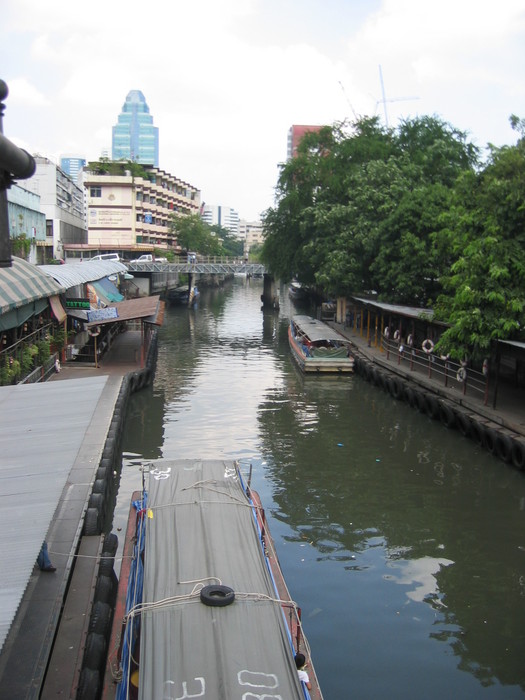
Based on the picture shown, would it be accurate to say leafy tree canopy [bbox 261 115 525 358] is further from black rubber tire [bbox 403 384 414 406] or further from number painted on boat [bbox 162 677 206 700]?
number painted on boat [bbox 162 677 206 700]

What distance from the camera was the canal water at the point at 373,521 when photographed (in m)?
8.65

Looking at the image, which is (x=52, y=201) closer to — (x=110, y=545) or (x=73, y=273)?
(x=73, y=273)

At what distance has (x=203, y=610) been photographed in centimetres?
613

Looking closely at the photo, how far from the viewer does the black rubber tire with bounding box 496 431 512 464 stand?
1617 centimetres

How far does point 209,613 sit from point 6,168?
15.7ft

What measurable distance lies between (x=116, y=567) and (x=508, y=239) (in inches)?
561

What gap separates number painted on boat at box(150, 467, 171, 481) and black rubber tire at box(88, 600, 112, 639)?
7.25ft

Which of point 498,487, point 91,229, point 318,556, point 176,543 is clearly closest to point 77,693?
point 176,543

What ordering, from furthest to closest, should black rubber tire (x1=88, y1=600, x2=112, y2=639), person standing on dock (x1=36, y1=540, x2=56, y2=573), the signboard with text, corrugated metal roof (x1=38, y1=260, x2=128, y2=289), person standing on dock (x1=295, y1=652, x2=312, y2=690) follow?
1. corrugated metal roof (x1=38, y1=260, x2=128, y2=289)
2. the signboard with text
3. person standing on dock (x1=36, y1=540, x2=56, y2=573)
4. black rubber tire (x1=88, y1=600, x2=112, y2=639)
5. person standing on dock (x1=295, y1=652, x2=312, y2=690)

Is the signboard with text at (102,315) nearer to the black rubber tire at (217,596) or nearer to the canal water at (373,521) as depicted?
the canal water at (373,521)

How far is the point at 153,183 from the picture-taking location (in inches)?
3760

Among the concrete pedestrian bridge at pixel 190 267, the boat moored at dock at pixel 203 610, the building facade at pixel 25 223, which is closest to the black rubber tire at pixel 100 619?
the boat moored at dock at pixel 203 610

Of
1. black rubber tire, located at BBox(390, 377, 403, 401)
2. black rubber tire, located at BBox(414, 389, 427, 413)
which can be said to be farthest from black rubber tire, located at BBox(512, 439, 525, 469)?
black rubber tire, located at BBox(390, 377, 403, 401)

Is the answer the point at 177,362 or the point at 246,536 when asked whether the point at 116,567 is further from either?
the point at 177,362
